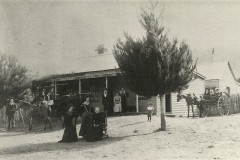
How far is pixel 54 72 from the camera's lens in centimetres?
2411

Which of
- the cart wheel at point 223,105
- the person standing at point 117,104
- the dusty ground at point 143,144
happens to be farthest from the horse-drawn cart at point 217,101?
the person standing at point 117,104

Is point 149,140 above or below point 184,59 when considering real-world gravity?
below

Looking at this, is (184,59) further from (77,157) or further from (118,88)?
(118,88)

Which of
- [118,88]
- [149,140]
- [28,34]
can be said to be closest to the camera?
[149,140]

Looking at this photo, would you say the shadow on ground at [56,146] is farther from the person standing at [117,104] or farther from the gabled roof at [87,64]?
the gabled roof at [87,64]

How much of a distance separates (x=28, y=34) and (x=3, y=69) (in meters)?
4.59

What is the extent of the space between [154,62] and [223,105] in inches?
292

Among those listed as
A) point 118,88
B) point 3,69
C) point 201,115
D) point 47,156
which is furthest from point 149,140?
point 3,69

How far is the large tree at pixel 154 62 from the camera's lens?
12.8m

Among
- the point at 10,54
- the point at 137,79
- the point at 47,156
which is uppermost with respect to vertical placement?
the point at 10,54

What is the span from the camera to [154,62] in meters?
12.8

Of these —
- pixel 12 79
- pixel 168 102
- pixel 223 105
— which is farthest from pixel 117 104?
pixel 12 79

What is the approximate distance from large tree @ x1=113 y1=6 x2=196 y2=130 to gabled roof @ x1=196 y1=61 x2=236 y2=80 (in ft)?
59.9

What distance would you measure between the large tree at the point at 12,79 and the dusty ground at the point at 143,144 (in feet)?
15.2
